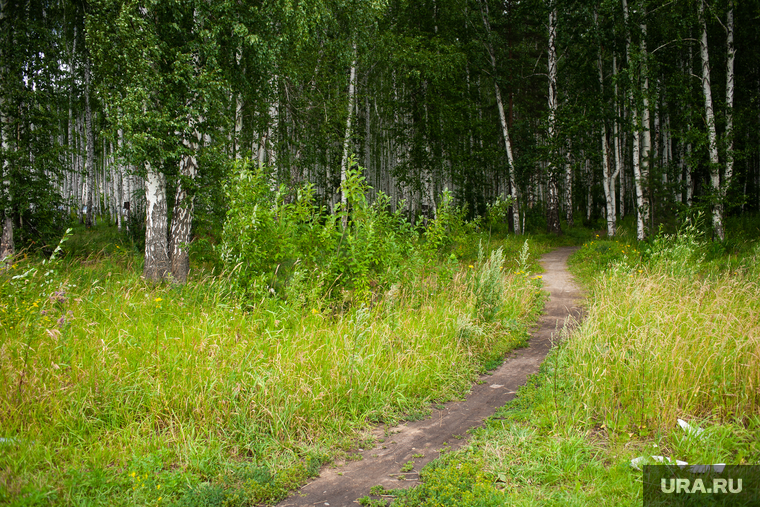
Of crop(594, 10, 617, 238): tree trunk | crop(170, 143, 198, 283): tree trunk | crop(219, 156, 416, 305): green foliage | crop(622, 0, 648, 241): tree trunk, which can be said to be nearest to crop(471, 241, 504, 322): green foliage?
crop(219, 156, 416, 305): green foliage

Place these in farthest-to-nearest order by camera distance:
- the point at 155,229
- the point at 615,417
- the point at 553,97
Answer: the point at 553,97
the point at 155,229
the point at 615,417

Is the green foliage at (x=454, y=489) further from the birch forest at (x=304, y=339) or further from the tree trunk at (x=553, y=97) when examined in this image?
the tree trunk at (x=553, y=97)

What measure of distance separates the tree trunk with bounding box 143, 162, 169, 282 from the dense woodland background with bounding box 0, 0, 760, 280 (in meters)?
0.03

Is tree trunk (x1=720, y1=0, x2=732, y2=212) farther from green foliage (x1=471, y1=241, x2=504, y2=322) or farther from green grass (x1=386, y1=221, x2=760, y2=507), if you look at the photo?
green foliage (x1=471, y1=241, x2=504, y2=322)

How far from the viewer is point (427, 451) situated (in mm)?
3893

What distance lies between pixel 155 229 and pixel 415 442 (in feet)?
21.2

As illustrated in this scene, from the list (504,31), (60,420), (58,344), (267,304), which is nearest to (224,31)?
(267,304)

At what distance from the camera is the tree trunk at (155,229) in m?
8.08

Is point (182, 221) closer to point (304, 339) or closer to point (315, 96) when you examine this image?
point (304, 339)

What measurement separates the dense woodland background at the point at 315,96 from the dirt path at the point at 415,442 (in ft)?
10.8

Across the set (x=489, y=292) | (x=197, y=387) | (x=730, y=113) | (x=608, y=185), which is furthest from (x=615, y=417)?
(x=608, y=185)

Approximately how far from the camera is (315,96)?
1417 centimetres

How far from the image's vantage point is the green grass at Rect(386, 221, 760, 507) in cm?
320

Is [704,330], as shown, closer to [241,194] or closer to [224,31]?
[241,194]
